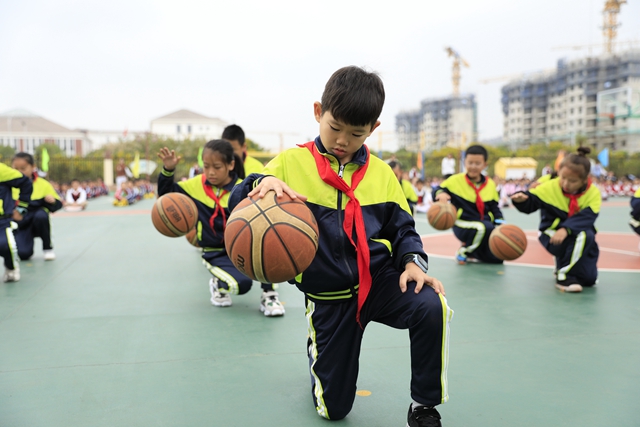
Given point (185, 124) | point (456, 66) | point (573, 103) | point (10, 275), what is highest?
point (456, 66)

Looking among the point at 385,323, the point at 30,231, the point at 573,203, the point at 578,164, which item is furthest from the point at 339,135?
the point at 30,231

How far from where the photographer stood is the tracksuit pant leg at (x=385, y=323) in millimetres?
2328

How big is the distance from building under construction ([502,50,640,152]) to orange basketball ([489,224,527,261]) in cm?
6846

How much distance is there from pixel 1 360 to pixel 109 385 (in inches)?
36.0

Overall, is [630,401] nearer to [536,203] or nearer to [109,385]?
[109,385]

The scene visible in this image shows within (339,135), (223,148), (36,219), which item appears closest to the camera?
(339,135)

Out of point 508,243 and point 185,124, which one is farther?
point 185,124

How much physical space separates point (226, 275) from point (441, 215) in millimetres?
2971

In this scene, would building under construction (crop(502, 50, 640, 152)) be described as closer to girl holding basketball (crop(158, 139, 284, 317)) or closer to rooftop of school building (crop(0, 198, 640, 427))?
rooftop of school building (crop(0, 198, 640, 427))

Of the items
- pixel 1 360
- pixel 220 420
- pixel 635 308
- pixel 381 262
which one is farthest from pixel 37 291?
pixel 635 308

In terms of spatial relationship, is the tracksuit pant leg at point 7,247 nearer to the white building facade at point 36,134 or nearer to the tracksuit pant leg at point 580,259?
the tracksuit pant leg at point 580,259

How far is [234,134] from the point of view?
595cm

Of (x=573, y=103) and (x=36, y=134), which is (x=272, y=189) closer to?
(x=36, y=134)

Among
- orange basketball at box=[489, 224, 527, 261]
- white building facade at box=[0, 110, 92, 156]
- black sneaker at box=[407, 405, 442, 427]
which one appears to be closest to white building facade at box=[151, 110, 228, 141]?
white building facade at box=[0, 110, 92, 156]
